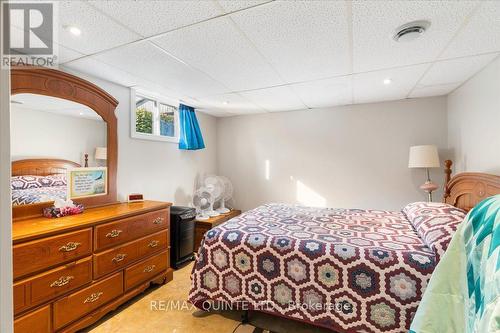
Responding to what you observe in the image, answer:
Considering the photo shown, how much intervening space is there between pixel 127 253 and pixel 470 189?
3.20 metres

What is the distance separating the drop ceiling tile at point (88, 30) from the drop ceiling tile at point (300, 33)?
2.51 ft

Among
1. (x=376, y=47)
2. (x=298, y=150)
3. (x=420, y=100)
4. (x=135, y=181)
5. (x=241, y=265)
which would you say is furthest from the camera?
(x=298, y=150)

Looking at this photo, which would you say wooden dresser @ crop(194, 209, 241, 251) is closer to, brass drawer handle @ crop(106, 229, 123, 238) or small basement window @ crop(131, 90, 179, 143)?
small basement window @ crop(131, 90, 179, 143)

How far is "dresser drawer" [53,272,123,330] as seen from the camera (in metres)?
1.61

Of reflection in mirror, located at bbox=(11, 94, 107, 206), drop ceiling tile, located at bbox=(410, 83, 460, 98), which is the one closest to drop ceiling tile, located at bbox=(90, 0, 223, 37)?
reflection in mirror, located at bbox=(11, 94, 107, 206)

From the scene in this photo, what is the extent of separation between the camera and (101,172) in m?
2.38

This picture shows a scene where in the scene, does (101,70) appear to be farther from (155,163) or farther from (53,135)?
(155,163)

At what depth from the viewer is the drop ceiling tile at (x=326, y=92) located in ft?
8.23

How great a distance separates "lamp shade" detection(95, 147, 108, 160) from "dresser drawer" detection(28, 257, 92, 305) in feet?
3.43

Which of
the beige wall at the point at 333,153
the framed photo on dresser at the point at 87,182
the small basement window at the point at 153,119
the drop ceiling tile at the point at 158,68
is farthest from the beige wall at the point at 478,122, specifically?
the framed photo on dresser at the point at 87,182

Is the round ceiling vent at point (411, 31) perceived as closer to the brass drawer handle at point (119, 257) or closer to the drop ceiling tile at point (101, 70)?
the drop ceiling tile at point (101, 70)

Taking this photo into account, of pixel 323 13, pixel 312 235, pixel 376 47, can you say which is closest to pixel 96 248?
pixel 312 235

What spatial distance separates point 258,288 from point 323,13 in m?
1.91

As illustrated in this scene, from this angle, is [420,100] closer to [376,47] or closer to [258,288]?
[376,47]
